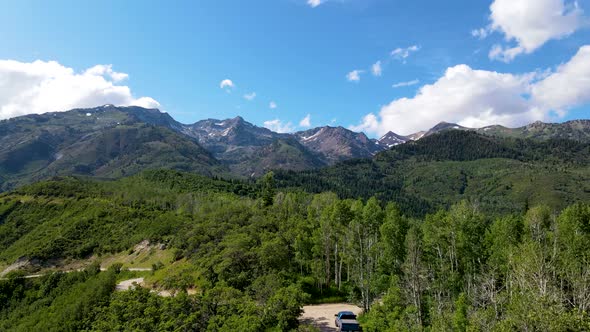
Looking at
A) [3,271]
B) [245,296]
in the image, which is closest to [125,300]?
[245,296]

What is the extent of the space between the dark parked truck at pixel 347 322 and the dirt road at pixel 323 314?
156 centimetres

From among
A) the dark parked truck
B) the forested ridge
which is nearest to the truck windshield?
the dark parked truck

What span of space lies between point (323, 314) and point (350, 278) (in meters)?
A: 16.1

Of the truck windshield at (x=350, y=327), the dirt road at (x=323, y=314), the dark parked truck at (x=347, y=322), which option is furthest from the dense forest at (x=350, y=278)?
the truck windshield at (x=350, y=327)

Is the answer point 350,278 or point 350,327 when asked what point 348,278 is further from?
→ point 350,327

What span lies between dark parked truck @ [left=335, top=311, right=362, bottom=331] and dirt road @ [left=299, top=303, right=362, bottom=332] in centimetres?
156

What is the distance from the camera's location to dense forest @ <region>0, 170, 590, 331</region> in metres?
44.7

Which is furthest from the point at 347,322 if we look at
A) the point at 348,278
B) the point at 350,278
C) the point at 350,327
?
the point at 348,278

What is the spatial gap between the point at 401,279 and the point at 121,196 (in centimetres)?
15995

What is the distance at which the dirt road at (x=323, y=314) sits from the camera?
188 ft

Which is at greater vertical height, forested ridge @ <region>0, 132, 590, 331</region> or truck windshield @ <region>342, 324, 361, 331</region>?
forested ridge @ <region>0, 132, 590, 331</region>

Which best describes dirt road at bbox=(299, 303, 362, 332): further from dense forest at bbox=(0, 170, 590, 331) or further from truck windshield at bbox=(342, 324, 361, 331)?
truck windshield at bbox=(342, 324, 361, 331)

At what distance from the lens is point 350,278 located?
77.6m

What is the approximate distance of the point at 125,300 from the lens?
59875 mm
